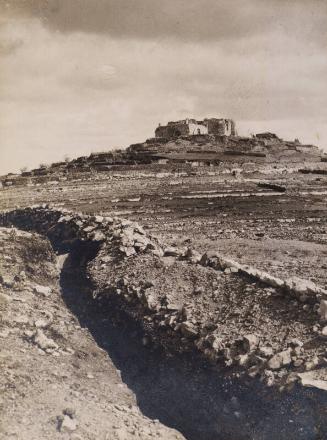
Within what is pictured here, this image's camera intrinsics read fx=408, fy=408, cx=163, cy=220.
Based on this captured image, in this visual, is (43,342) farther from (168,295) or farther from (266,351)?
(266,351)

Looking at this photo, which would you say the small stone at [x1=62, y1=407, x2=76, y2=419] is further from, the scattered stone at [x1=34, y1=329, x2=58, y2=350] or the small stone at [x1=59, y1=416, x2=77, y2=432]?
the scattered stone at [x1=34, y1=329, x2=58, y2=350]

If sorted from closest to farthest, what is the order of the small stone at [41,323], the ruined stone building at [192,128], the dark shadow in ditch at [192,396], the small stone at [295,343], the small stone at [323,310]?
1. the dark shadow in ditch at [192,396]
2. the small stone at [295,343]
3. the small stone at [323,310]
4. the small stone at [41,323]
5. the ruined stone building at [192,128]

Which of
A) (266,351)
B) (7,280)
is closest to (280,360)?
(266,351)

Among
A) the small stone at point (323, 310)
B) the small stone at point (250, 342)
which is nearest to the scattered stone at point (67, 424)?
the small stone at point (250, 342)

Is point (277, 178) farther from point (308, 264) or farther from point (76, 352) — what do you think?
point (76, 352)

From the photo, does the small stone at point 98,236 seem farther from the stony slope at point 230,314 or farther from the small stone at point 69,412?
the small stone at point 69,412

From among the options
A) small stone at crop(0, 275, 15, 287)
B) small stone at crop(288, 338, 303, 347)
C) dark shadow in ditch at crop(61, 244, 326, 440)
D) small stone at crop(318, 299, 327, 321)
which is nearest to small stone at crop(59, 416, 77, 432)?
dark shadow in ditch at crop(61, 244, 326, 440)
